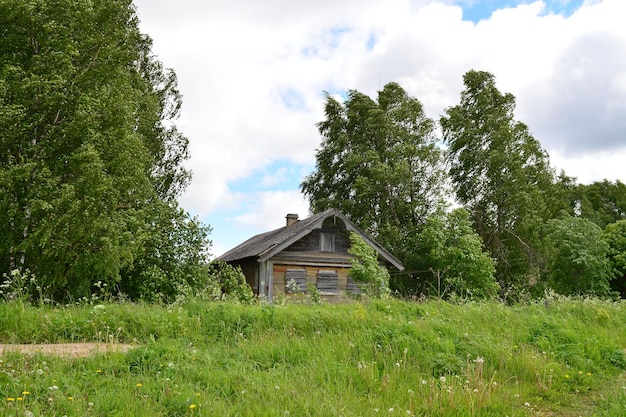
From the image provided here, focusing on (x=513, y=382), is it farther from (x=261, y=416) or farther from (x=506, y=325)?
(x=261, y=416)

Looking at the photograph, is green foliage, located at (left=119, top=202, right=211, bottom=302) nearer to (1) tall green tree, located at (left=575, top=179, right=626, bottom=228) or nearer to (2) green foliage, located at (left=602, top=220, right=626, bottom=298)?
(2) green foliage, located at (left=602, top=220, right=626, bottom=298)

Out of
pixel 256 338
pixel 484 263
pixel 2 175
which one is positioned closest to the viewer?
pixel 256 338

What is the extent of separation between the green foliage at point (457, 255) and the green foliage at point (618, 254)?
8148mm

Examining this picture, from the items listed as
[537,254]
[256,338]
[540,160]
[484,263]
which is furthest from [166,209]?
[540,160]

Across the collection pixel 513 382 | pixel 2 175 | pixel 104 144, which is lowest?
pixel 513 382

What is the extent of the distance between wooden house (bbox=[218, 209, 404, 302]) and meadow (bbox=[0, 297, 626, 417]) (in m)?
13.0

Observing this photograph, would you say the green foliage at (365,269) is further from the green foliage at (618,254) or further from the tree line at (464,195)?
the green foliage at (618,254)

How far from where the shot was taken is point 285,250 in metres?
23.3

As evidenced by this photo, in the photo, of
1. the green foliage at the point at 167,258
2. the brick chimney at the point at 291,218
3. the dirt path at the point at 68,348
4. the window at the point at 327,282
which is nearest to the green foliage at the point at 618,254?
the window at the point at 327,282

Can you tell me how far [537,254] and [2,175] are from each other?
93.2 feet

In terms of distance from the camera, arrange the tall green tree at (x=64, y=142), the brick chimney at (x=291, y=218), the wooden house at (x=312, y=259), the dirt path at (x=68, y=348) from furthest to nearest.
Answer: the brick chimney at (x=291, y=218), the wooden house at (x=312, y=259), the tall green tree at (x=64, y=142), the dirt path at (x=68, y=348)

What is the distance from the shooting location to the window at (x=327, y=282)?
23734mm

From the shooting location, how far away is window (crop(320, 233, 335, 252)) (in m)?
24.1

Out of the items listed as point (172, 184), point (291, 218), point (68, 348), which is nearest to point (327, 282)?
point (291, 218)
